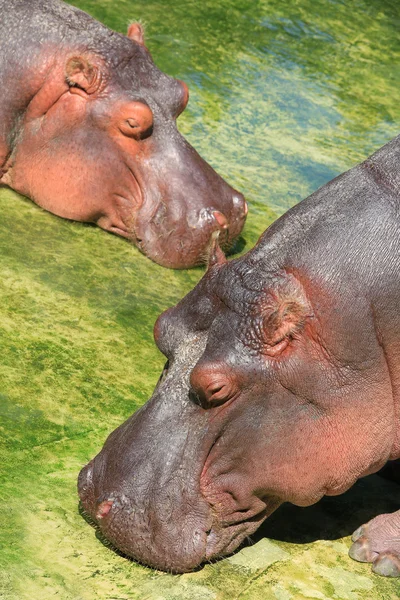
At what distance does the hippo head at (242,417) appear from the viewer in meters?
3.75

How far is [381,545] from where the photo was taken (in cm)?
410

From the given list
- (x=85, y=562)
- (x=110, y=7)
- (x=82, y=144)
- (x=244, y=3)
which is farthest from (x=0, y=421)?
(x=244, y=3)

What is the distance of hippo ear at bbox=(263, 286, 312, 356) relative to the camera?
3.72 m

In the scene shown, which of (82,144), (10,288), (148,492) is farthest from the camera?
(82,144)

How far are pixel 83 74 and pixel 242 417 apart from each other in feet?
9.51

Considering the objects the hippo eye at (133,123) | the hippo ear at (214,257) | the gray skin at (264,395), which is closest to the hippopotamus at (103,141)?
the hippo eye at (133,123)

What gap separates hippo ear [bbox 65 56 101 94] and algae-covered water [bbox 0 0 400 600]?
710 millimetres

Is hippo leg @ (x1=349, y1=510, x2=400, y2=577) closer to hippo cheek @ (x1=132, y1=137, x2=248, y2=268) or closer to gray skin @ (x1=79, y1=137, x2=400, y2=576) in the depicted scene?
gray skin @ (x1=79, y1=137, x2=400, y2=576)

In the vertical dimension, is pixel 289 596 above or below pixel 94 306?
above

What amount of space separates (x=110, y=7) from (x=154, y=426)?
558cm

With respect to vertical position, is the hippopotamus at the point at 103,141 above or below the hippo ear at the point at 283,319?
below

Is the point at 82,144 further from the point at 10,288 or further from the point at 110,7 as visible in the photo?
the point at 110,7

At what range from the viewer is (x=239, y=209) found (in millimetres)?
6312

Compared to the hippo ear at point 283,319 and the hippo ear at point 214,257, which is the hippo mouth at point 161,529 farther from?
the hippo ear at point 214,257
